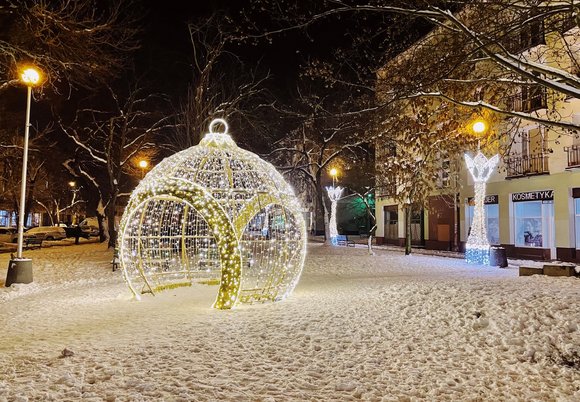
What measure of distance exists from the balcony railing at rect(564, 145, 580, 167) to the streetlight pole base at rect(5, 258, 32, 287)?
70.3 ft

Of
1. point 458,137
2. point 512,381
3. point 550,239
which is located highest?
point 458,137

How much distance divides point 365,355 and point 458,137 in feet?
44.7

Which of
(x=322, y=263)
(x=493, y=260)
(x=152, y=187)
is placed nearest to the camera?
(x=152, y=187)

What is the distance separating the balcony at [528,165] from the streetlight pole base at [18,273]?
19.9 m

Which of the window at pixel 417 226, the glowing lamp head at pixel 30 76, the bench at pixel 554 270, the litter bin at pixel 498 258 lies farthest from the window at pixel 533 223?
the glowing lamp head at pixel 30 76

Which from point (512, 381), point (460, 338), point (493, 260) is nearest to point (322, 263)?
point (493, 260)

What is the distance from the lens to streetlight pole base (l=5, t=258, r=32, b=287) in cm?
1292

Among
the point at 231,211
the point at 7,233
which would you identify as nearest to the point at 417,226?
the point at 231,211

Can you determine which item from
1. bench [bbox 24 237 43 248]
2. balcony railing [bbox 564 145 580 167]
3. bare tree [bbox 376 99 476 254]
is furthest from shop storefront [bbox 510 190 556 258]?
bench [bbox 24 237 43 248]

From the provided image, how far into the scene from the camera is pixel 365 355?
6.18 metres

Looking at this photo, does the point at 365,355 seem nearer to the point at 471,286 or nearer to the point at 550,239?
the point at 471,286

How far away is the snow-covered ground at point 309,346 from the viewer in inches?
198

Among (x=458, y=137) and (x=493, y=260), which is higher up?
(x=458, y=137)

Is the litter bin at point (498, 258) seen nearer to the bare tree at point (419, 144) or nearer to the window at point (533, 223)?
the bare tree at point (419, 144)
